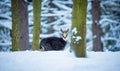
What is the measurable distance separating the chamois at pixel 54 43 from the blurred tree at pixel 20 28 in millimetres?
819

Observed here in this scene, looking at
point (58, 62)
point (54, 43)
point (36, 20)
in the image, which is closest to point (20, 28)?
point (36, 20)

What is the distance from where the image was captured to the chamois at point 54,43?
354 inches

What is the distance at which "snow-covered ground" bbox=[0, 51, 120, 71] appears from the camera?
5.34 m

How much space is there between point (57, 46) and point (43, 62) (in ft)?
11.4

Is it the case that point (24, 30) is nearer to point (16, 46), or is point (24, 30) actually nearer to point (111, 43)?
point (16, 46)

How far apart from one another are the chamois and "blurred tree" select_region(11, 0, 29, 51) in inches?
32.2

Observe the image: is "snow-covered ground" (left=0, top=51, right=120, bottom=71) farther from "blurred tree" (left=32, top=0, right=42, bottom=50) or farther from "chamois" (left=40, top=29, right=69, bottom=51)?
"blurred tree" (left=32, top=0, right=42, bottom=50)

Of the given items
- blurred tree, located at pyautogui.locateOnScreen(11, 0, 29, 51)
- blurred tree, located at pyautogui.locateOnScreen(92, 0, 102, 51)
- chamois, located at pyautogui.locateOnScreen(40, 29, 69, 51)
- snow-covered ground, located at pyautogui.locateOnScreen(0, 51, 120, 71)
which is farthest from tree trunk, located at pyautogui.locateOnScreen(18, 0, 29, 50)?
snow-covered ground, located at pyautogui.locateOnScreen(0, 51, 120, 71)

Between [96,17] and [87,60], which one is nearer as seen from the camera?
[87,60]

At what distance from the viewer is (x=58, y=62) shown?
5.72 meters

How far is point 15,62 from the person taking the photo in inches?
225

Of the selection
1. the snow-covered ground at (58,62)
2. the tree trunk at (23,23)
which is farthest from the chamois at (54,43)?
the snow-covered ground at (58,62)

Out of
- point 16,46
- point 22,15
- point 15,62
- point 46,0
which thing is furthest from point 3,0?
point 15,62

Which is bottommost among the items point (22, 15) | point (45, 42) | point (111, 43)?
point (111, 43)
